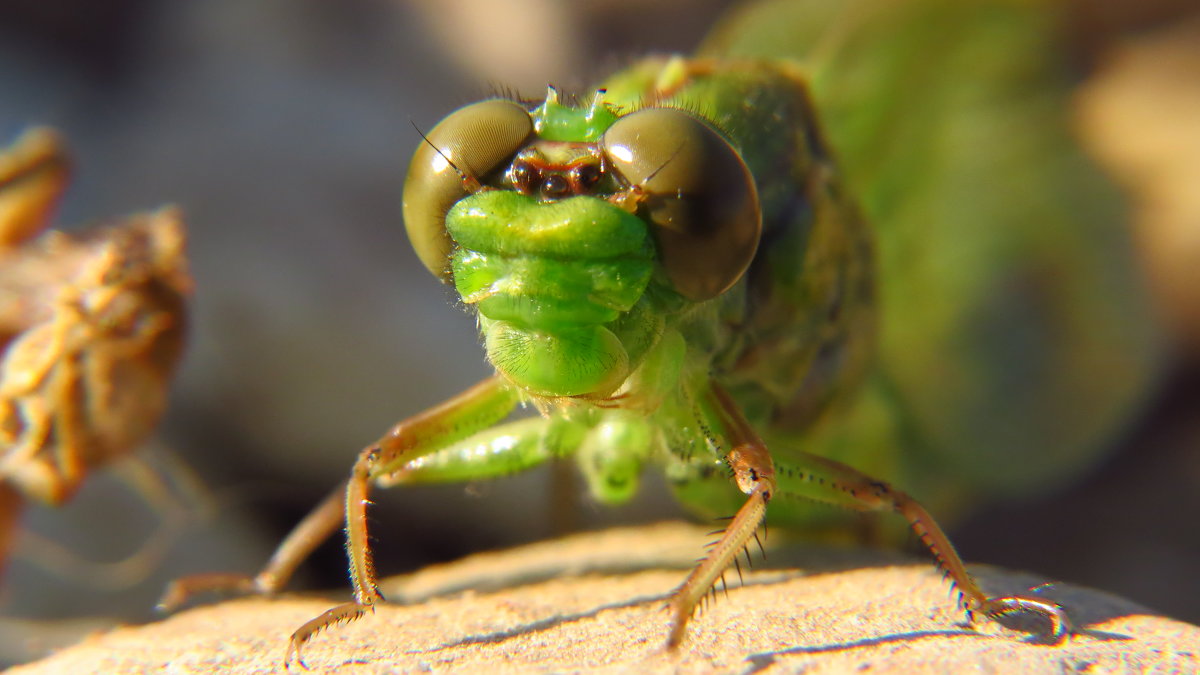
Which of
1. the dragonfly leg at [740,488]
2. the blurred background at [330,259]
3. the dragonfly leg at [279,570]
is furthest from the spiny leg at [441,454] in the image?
the dragonfly leg at [740,488]

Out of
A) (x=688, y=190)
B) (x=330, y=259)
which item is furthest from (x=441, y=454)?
(x=330, y=259)

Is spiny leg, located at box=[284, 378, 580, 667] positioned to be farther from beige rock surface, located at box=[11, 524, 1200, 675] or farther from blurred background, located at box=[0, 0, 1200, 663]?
blurred background, located at box=[0, 0, 1200, 663]


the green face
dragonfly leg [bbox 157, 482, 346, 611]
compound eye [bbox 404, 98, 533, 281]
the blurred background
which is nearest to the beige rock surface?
dragonfly leg [bbox 157, 482, 346, 611]

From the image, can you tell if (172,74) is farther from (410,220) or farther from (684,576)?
(684,576)

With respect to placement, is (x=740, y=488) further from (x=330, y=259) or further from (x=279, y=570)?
(x=330, y=259)

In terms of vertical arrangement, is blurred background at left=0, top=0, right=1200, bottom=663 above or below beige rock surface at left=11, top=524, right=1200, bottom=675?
above

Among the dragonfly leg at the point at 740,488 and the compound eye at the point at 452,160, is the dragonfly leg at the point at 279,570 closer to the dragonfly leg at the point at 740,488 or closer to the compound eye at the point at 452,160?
the compound eye at the point at 452,160

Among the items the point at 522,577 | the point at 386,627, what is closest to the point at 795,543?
the point at 522,577

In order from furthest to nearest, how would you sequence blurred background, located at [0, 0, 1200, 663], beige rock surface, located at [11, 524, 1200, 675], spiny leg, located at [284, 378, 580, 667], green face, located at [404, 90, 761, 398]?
1. blurred background, located at [0, 0, 1200, 663]
2. spiny leg, located at [284, 378, 580, 667]
3. green face, located at [404, 90, 761, 398]
4. beige rock surface, located at [11, 524, 1200, 675]
